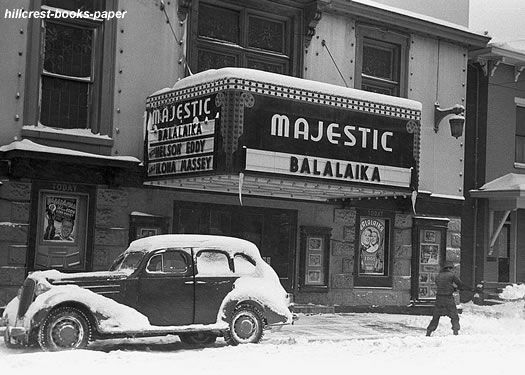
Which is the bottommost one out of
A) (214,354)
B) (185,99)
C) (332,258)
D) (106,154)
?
(214,354)

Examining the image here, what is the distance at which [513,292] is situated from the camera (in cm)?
2305

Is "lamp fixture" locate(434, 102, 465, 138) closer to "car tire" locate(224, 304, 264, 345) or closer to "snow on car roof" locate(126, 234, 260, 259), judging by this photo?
"snow on car roof" locate(126, 234, 260, 259)

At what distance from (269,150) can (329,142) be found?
1.47m

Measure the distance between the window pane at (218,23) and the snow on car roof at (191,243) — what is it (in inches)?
250

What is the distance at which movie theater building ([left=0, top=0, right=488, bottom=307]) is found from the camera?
49.7 ft

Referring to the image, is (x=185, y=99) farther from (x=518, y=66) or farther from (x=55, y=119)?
(x=518, y=66)

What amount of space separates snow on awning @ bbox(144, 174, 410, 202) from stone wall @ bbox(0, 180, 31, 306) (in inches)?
105

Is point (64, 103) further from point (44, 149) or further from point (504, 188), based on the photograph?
point (504, 188)

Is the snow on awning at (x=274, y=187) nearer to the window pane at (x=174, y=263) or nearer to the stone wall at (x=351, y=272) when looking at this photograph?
the stone wall at (x=351, y=272)

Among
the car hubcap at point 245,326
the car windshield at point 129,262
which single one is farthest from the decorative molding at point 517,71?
the car windshield at point 129,262

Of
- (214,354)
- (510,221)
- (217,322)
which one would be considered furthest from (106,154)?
(510,221)

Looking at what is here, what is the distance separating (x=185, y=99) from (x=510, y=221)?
43.2 feet

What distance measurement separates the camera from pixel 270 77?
15.0 m

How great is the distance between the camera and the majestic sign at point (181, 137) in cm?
1493
